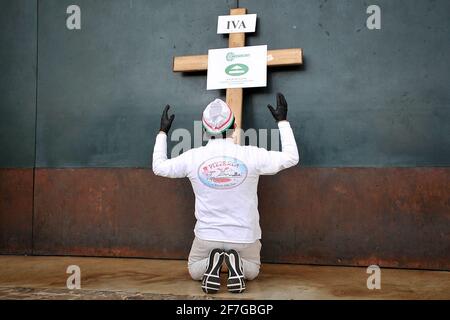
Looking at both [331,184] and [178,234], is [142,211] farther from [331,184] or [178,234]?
[331,184]

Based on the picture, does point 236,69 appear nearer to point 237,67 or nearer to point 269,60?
point 237,67

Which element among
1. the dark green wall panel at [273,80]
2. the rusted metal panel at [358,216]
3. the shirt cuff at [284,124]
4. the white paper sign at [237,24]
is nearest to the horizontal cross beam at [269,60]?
the dark green wall panel at [273,80]

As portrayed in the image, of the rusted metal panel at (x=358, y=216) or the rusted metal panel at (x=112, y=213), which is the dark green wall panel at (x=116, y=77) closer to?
the rusted metal panel at (x=112, y=213)

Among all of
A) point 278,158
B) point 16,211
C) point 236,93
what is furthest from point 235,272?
point 16,211

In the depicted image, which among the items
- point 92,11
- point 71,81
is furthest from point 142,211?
point 92,11

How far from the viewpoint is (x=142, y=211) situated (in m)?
3.39

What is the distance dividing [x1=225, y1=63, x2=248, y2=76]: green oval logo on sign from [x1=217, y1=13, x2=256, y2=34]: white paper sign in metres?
0.27

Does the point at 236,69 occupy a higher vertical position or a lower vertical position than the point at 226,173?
higher

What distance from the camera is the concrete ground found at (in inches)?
92.0

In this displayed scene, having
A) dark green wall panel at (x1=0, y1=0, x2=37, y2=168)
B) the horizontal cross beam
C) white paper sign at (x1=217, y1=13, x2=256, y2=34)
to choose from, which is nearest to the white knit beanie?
the horizontal cross beam

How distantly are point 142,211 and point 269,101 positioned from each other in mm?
1249

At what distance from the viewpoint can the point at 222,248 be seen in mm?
2568

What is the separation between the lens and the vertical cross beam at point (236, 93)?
3094mm

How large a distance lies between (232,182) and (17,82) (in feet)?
7.30
